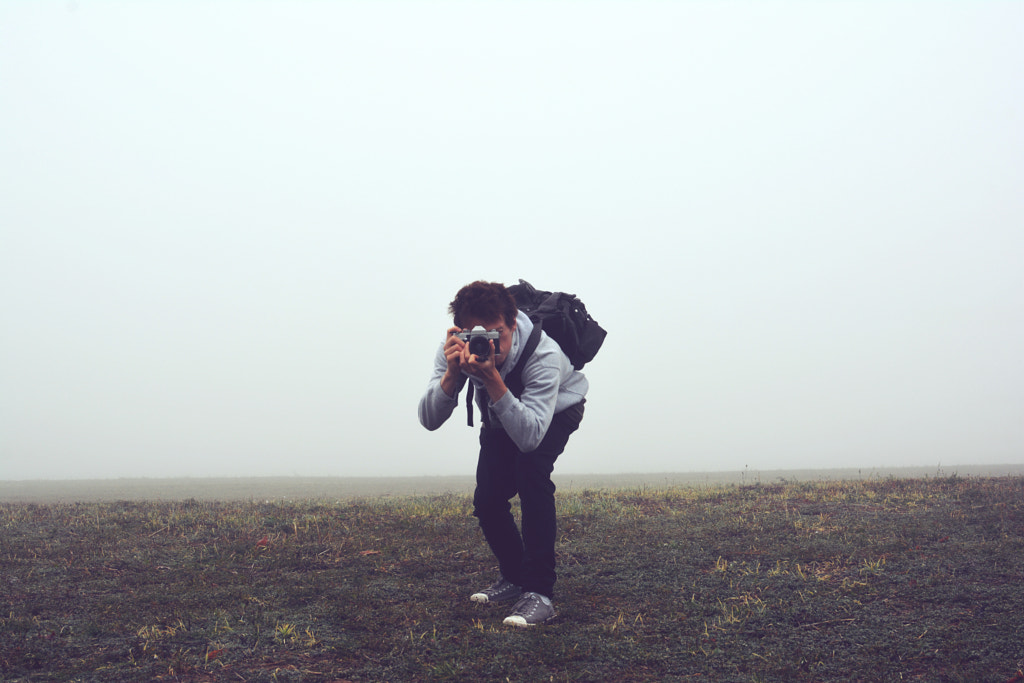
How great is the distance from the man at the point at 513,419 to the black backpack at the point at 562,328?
1.5 inches

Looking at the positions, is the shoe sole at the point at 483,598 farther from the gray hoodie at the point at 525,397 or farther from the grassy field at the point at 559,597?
the gray hoodie at the point at 525,397

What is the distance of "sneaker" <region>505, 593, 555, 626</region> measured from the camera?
5188mm

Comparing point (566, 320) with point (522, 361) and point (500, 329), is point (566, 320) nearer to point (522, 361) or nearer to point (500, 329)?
point (522, 361)

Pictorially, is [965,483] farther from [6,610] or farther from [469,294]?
[6,610]

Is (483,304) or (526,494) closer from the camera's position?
(483,304)

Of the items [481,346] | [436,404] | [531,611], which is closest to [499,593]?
[531,611]

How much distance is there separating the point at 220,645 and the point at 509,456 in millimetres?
2455

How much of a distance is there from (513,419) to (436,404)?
2.32 feet

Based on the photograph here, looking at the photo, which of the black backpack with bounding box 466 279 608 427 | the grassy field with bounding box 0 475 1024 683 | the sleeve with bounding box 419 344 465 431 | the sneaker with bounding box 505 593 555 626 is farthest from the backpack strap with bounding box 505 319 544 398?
the grassy field with bounding box 0 475 1024 683

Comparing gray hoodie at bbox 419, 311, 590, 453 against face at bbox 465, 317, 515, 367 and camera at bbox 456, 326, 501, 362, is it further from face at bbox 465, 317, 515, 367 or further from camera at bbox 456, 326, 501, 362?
camera at bbox 456, 326, 501, 362

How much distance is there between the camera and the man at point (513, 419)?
498 centimetres

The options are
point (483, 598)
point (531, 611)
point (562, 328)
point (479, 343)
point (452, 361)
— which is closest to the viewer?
point (479, 343)

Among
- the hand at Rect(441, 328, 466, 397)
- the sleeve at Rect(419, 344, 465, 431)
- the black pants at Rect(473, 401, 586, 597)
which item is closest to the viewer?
the hand at Rect(441, 328, 466, 397)

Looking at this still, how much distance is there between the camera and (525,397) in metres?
5.16
